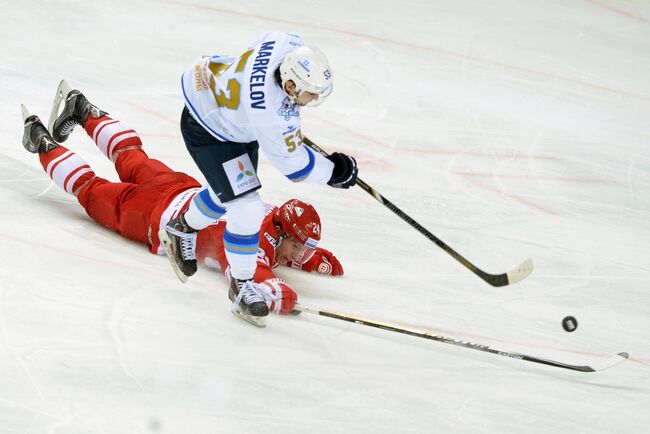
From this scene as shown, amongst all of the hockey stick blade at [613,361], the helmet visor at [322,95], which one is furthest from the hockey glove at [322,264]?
the hockey stick blade at [613,361]

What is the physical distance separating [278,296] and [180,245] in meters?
0.49

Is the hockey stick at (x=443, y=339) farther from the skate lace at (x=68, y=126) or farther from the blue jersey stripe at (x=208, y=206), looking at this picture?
the skate lace at (x=68, y=126)

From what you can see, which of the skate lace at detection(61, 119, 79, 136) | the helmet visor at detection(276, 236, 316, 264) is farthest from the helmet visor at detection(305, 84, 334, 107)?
the skate lace at detection(61, 119, 79, 136)

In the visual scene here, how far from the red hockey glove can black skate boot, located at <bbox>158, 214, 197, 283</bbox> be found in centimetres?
35

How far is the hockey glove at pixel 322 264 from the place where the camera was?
4262mm

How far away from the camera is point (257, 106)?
336 cm

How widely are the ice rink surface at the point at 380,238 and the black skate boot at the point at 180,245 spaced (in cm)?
9

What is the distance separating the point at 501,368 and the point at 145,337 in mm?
1512

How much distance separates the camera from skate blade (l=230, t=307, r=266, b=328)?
3.66 meters

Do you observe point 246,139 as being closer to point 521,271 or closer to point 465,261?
point 465,261

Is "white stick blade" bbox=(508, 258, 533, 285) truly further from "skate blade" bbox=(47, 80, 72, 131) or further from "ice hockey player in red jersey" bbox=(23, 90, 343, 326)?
"skate blade" bbox=(47, 80, 72, 131)

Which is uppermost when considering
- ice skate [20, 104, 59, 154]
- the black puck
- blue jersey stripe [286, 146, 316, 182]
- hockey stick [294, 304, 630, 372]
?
blue jersey stripe [286, 146, 316, 182]

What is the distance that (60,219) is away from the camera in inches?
166

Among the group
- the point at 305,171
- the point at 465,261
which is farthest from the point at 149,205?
the point at 465,261
